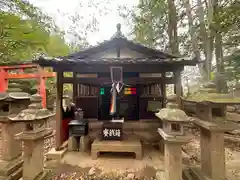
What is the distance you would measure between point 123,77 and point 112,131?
2.23 meters

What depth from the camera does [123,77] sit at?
6082mm

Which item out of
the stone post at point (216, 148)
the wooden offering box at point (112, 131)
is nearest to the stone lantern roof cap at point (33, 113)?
the wooden offering box at point (112, 131)

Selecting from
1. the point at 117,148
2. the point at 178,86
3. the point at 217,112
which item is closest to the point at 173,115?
the point at 217,112

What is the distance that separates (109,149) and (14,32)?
28.7 ft

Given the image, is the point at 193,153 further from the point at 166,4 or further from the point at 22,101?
the point at 166,4

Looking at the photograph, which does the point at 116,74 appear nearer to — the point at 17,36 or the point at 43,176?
the point at 43,176

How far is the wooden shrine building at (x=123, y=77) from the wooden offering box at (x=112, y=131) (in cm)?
121

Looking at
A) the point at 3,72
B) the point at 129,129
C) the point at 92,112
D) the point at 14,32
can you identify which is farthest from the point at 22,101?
the point at 14,32

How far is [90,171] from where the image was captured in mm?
4125

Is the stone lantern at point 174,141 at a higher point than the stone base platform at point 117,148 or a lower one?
higher

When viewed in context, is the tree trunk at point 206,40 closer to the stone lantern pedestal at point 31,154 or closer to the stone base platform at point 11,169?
the stone lantern pedestal at point 31,154

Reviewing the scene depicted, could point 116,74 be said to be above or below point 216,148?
above

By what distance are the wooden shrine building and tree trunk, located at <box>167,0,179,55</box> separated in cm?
397

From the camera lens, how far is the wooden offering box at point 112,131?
531 centimetres
